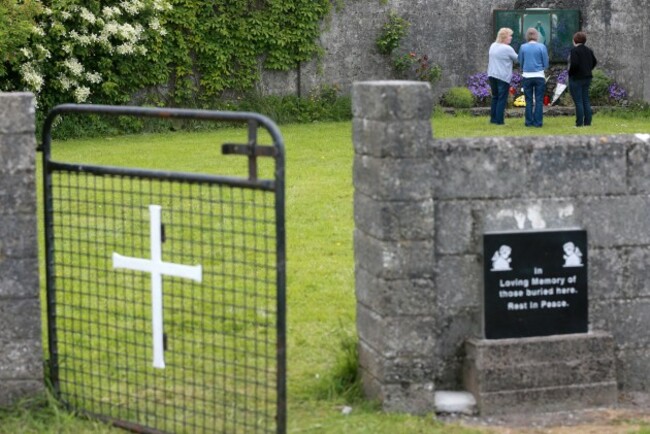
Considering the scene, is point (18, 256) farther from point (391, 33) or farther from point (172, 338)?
point (391, 33)

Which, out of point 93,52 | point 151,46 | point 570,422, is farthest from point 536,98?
point 570,422

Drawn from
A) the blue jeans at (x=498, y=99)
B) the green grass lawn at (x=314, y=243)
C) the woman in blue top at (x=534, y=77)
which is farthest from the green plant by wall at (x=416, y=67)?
the woman in blue top at (x=534, y=77)

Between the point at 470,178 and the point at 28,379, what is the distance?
261 centimetres

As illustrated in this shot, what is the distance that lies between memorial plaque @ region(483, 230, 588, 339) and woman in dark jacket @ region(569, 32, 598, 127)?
14352 millimetres

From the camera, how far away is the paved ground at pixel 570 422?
21.6 ft

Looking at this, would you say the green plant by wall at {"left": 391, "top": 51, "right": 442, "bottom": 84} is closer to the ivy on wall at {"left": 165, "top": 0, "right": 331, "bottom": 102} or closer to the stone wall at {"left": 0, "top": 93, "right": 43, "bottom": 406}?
the ivy on wall at {"left": 165, "top": 0, "right": 331, "bottom": 102}

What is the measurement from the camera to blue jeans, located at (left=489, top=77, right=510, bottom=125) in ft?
69.1

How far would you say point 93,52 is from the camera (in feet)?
69.4

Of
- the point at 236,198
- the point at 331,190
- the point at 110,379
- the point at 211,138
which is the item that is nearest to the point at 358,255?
the point at 110,379

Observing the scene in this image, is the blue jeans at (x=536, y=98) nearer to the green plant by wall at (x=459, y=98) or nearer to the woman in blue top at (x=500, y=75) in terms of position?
the woman in blue top at (x=500, y=75)

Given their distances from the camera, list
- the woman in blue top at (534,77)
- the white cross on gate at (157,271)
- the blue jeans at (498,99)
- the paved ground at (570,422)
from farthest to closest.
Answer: the blue jeans at (498,99)
the woman in blue top at (534,77)
the paved ground at (570,422)
the white cross on gate at (157,271)

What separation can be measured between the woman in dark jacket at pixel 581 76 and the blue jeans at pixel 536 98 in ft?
1.73

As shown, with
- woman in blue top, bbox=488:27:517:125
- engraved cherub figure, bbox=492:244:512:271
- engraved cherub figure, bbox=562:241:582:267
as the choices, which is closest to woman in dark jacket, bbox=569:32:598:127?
woman in blue top, bbox=488:27:517:125

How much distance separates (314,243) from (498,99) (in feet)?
35.5
